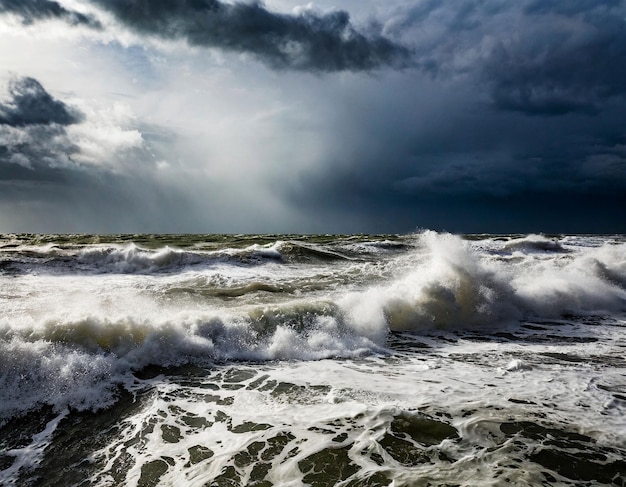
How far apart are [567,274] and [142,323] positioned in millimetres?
16874

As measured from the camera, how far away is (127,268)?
2136 centimetres

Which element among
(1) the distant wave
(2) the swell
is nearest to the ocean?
(1) the distant wave

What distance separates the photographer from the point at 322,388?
271 inches

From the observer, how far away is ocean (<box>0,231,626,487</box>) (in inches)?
184

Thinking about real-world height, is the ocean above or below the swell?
below

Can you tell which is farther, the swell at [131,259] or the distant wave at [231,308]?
the swell at [131,259]

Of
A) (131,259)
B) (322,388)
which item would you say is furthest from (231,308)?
(131,259)

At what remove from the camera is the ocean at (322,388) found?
468 cm

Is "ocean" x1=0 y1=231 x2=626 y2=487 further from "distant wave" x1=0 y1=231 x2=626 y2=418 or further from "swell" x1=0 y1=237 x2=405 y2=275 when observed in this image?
"swell" x1=0 y1=237 x2=405 y2=275

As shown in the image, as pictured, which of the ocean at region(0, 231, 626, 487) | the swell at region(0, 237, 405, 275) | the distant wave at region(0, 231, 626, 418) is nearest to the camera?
the ocean at region(0, 231, 626, 487)

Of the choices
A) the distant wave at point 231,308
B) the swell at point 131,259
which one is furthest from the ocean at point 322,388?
the swell at point 131,259

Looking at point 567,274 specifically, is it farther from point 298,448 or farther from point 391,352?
point 298,448

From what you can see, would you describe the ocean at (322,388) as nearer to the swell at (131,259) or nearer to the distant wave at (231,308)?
the distant wave at (231,308)

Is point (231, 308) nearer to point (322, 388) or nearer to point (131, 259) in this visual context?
point (322, 388)
